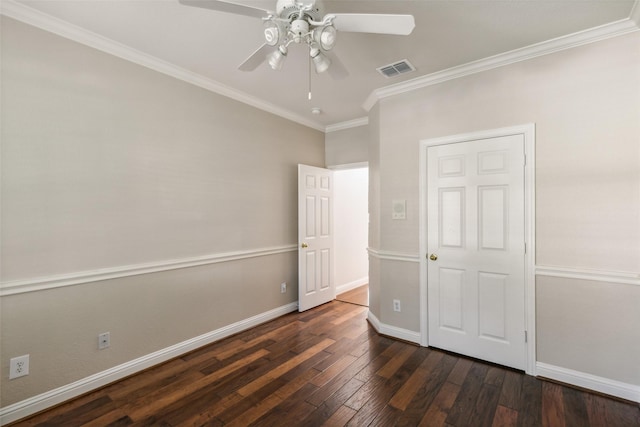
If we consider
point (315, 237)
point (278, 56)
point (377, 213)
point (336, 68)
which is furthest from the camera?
point (315, 237)

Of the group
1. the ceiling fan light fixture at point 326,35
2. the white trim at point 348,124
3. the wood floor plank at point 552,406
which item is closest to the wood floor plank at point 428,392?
the wood floor plank at point 552,406

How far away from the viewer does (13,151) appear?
1964 millimetres

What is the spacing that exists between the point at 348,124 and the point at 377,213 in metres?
1.65

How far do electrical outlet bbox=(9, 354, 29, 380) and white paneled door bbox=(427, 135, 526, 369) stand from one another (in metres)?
3.30

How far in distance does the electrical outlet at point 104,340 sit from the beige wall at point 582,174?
140 inches

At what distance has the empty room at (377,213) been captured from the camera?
78.4 inches

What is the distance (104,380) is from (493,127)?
3.94 metres

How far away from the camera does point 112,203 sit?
2.41 m

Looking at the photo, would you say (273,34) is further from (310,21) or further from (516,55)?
(516,55)

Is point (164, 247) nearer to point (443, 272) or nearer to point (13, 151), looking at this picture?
point (13, 151)

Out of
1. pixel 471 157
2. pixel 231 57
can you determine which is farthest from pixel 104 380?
pixel 471 157

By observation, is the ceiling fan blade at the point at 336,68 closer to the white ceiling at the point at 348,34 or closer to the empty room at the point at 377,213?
the empty room at the point at 377,213

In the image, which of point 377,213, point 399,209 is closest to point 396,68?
point 399,209

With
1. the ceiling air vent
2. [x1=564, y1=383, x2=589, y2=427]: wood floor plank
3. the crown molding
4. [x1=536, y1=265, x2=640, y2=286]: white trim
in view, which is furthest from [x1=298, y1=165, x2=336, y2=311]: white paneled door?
[x1=564, y1=383, x2=589, y2=427]: wood floor plank
